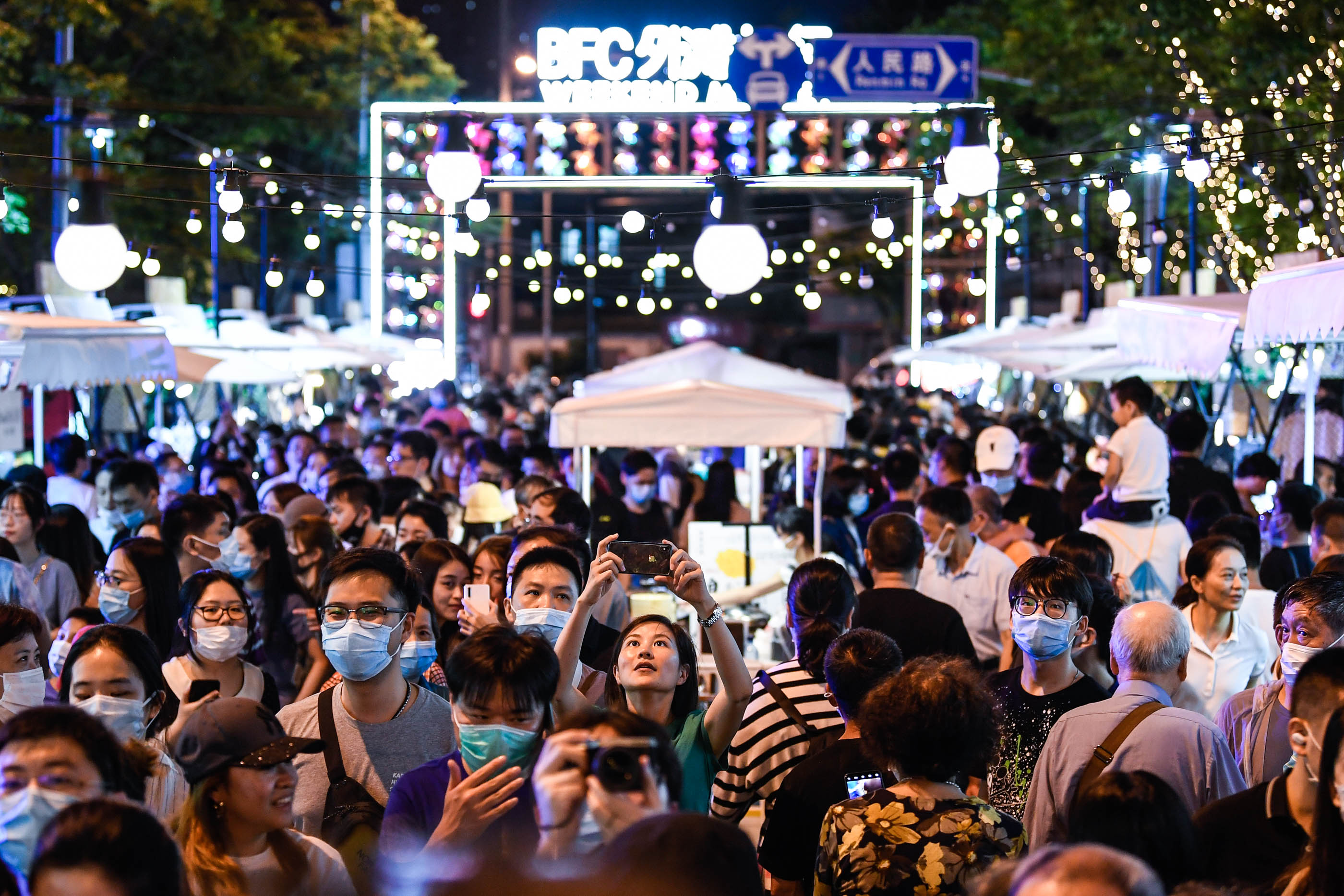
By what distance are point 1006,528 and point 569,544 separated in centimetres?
346

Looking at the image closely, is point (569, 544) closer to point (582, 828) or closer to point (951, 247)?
point (582, 828)

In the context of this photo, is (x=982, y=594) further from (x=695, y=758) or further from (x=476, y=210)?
(x=476, y=210)

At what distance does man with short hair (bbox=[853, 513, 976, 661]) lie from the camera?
19.3ft

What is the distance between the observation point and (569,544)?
5.66 m

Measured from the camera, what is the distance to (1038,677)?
15.3 ft

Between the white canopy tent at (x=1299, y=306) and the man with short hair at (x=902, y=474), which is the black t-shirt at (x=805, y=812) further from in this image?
the man with short hair at (x=902, y=474)

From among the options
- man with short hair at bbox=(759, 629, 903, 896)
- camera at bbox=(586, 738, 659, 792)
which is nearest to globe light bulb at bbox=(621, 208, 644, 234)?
man with short hair at bbox=(759, 629, 903, 896)

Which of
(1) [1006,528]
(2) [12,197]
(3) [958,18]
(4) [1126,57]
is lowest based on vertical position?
(1) [1006,528]

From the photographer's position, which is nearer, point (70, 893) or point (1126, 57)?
point (70, 893)

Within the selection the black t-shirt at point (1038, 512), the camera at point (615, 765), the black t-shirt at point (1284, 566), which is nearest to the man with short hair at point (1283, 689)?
the camera at point (615, 765)

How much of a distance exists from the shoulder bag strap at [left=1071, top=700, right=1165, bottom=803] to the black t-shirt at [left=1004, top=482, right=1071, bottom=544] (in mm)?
5733

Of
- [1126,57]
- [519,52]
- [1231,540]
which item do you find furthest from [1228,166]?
[519,52]

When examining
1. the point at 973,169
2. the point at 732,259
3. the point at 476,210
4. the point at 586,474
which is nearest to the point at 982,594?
the point at 732,259

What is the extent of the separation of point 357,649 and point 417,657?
100cm
